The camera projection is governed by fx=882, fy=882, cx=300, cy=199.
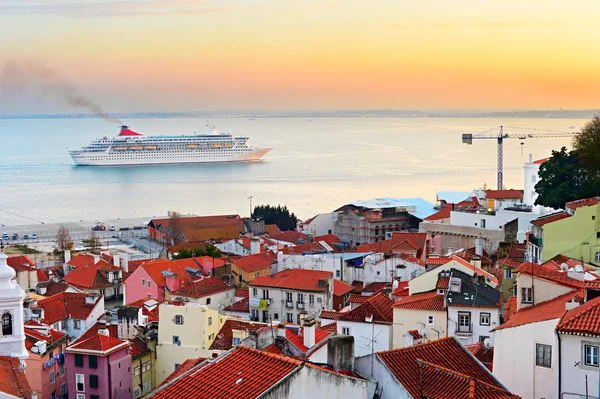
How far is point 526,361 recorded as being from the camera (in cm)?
804

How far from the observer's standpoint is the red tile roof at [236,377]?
5.83 metres

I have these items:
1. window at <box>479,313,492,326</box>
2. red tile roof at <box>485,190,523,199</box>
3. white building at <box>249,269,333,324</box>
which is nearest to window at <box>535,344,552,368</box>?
window at <box>479,313,492,326</box>

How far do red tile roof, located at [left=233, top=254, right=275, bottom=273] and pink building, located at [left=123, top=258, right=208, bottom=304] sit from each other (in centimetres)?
109

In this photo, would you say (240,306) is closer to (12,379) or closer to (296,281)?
(296,281)

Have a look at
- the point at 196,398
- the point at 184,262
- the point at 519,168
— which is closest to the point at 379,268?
the point at 184,262

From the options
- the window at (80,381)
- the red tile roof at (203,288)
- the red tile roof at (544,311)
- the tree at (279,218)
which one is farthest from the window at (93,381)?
the tree at (279,218)

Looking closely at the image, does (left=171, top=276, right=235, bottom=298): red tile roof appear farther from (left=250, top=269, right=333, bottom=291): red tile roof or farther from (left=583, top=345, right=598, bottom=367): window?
(left=583, top=345, right=598, bottom=367): window

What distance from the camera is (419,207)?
38.3 meters

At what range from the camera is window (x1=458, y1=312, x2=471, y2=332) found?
13.2 m

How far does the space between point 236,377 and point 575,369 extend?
10.1ft

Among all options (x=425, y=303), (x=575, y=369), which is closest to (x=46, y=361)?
(x=425, y=303)

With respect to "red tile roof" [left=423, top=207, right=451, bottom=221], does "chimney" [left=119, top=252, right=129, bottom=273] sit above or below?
below

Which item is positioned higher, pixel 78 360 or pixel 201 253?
pixel 78 360

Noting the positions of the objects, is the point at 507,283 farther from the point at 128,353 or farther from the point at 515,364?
the point at 515,364
